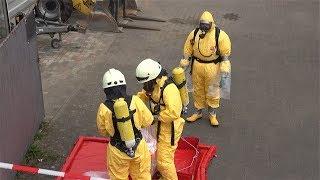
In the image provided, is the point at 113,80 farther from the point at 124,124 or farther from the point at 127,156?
the point at 127,156

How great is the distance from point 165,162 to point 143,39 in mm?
6723

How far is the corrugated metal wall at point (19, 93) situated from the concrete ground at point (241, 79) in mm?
520

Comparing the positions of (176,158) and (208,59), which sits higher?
(208,59)

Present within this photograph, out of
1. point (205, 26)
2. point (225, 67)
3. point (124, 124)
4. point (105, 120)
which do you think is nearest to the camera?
point (124, 124)

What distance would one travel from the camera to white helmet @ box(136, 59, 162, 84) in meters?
5.54

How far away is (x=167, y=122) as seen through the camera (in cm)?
575

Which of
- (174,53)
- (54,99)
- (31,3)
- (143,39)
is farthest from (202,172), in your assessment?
(31,3)

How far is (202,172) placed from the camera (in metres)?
6.37

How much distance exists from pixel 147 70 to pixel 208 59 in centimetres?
221

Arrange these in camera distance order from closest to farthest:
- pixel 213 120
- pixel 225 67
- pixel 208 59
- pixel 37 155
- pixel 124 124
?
1. pixel 124 124
2. pixel 37 155
3. pixel 225 67
4. pixel 208 59
5. pixel 213 120

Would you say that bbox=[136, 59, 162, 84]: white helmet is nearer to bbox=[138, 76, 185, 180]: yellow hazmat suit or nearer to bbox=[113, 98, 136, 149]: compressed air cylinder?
bbox=[138, 76, 185, 180]: yellow hazmat suit

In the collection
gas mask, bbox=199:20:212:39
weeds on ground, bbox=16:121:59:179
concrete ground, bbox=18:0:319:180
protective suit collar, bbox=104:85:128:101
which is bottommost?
weeds on ground, bbox=16:121:59:179

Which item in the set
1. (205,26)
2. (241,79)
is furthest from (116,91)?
(241,79)

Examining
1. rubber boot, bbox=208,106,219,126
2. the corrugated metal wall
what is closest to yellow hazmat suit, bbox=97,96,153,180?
the corrugated metal wall
